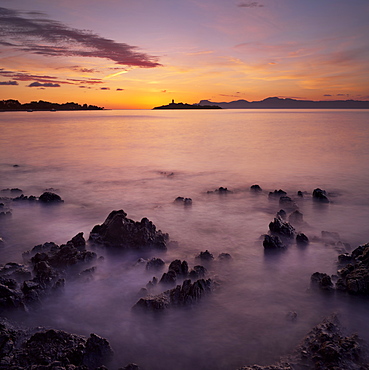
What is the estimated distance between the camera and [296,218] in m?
8.90

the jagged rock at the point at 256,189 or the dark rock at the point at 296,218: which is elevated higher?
the jagged rock at the point at 256,189

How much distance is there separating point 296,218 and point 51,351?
7.16 m

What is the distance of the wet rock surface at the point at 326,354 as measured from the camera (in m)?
3.77

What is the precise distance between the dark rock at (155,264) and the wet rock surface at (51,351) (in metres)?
2.21

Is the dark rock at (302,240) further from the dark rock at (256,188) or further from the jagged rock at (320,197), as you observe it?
the dark rock at (256,188)

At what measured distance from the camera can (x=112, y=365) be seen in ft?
12.9

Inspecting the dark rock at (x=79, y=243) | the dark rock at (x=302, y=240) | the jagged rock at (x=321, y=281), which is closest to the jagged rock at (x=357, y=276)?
the jagged rock at (x=321, y=281)

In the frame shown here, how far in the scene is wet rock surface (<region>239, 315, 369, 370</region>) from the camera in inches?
148

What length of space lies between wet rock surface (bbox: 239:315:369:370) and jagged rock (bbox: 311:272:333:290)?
1.15 metres

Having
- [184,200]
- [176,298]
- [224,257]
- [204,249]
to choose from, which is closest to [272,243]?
[224,257]

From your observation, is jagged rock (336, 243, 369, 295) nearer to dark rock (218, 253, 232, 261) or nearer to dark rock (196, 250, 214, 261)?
dark rock (218, 253, 232, 261)

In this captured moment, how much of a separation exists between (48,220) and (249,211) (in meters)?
6.09

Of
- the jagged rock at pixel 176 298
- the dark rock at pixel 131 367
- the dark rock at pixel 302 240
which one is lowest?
the dark rock at pixel 131 367

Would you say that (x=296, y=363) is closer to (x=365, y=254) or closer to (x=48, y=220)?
(x=365, y=254)
